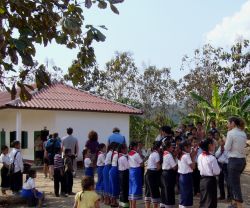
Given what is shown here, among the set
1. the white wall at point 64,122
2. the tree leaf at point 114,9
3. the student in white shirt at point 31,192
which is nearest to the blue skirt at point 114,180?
the student in white shirt at point 31,192

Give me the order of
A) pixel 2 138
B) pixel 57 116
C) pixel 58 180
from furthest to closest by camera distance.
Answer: pixel 2 138 < pixel 57 116 < pixel 58 180

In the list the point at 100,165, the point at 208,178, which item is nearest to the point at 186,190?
the point at 208,178

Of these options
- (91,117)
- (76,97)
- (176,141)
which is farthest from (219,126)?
(176,141)

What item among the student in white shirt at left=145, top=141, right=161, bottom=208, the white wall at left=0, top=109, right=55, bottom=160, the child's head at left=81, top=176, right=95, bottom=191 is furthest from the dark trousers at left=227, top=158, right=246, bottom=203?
the white wall at left=0, top=109, right=55, bottom=160

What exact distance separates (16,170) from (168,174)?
480cm

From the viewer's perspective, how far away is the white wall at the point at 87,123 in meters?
18.4

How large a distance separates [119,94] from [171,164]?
1016 inches

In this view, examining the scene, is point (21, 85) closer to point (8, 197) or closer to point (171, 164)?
point (171, 164)

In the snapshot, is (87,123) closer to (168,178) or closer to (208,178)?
(168,178)

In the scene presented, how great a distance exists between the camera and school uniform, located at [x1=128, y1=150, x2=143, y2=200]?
890 centimetres

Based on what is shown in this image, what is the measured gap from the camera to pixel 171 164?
27.3 ft

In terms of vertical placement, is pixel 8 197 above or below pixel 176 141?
below

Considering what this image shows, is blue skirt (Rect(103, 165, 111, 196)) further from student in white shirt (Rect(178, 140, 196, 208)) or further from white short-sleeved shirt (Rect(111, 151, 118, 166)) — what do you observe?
student in white shirt (Rect(178, 140, 196, 208))

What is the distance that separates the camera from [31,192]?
10133mm
